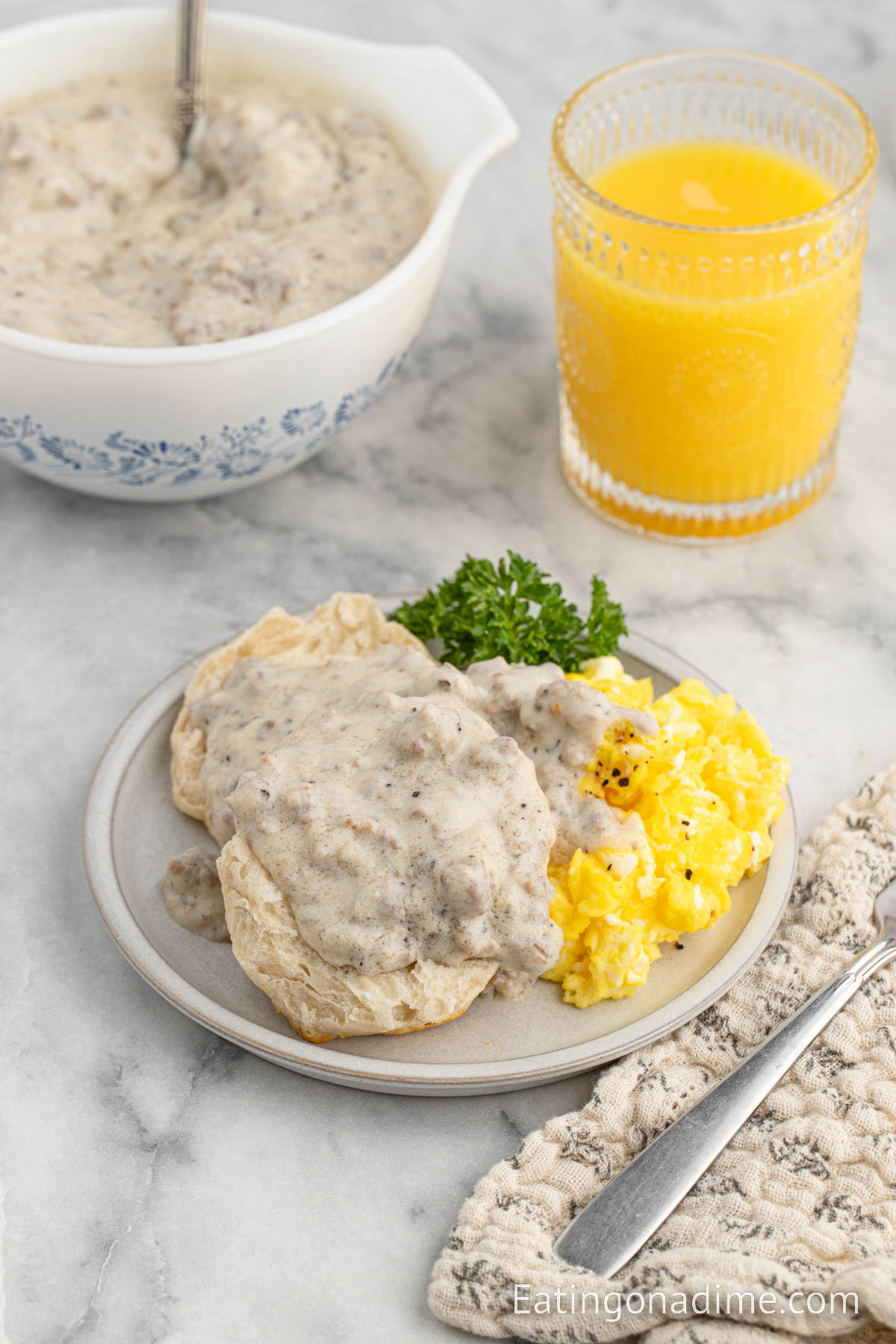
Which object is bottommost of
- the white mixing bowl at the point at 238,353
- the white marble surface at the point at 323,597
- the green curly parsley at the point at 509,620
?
the white marble surface at the point at 323,597

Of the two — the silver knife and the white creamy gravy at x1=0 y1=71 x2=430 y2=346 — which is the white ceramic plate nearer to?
the silver knife

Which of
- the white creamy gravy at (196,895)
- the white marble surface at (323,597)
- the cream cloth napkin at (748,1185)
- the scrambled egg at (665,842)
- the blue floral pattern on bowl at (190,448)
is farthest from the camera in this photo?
the blue floral pattern on bowl at (190,448)

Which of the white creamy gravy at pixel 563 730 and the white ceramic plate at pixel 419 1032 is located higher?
the white creamy gravy at pixel 563 730

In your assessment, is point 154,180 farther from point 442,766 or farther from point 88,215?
point 442,766

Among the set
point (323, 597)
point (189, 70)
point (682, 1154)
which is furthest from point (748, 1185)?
point (189, 70)

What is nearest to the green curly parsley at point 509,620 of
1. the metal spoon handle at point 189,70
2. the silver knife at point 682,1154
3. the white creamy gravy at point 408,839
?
the white creamy gravy at point 408,839

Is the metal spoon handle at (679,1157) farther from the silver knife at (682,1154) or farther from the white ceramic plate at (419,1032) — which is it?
the white ceramic plate at (419,1032)
